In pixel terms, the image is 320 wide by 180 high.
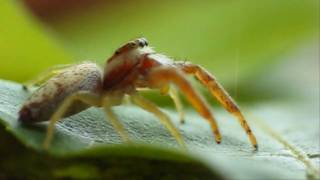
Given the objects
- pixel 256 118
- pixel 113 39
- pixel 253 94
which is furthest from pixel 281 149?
pixel 113 39

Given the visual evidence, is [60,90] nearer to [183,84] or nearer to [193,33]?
[183,84]

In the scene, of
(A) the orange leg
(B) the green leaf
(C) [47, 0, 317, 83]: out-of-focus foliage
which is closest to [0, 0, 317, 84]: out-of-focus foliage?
(C) [47, 0, 317, 83]: out-of-focus foliage

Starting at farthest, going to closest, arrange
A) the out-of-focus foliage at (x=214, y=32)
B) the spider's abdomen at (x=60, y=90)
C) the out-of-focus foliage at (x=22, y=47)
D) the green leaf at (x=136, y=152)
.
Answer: the out-of-focus foliage at (x=214, y=32) < the out-of-focus foliage at (x=22, y=47) < the spider's abdomen at (x=60, y=90) < the green leaf at (x=136, y=152)

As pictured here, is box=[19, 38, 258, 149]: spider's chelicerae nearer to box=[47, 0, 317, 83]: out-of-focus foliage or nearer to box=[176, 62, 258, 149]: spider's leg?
box=[176, 62, 258, 149]: spider's leg

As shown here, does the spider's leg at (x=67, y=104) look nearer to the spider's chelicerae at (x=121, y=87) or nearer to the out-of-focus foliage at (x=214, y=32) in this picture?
the spider's chelicerae at (x=121, y=87)

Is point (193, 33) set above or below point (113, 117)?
above

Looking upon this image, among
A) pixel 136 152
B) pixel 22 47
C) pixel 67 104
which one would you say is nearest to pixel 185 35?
pixel 22 47

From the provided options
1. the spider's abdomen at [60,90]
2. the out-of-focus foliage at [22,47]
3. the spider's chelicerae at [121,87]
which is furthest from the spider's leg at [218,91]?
the out-of-focus foliage at [22,47]

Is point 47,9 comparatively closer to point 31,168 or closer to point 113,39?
point 113,39
